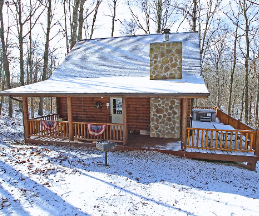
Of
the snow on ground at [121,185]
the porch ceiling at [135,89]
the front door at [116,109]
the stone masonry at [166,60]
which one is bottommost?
the snow on ground at [121,185]

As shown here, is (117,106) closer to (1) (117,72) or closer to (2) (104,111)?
(2) (104,111)

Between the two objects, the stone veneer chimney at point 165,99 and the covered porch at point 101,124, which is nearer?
the covered porch at point 101,124

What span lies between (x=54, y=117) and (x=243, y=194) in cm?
925

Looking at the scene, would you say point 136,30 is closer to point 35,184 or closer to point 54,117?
point 54,117

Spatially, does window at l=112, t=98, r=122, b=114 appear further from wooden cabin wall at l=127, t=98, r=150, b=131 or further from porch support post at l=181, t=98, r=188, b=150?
porch support post at l=181, t=98, r=188, b=150

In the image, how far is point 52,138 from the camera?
8.77 m

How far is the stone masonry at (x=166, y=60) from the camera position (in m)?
8.27

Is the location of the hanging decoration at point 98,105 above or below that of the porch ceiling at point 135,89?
below

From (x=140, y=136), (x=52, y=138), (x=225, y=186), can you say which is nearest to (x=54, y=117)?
(x=52, y=138)

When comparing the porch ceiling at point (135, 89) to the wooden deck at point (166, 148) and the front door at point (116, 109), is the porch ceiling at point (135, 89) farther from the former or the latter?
the wooden deck at point (166, 148)

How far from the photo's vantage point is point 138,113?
9680 millimetres

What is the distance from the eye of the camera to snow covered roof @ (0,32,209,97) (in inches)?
281

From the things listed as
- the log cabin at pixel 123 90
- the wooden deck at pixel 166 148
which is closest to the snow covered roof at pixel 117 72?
the log cabin at pixel 123 90

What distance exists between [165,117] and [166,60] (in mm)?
2523
